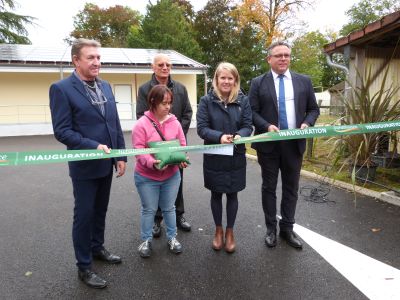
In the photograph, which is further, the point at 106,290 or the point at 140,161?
the point at 140,161

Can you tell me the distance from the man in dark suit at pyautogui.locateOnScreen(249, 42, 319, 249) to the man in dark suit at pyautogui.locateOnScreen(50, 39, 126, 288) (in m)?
1.54

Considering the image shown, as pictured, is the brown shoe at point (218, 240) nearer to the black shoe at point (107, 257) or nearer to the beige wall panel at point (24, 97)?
the black shoe at point (107, 257)

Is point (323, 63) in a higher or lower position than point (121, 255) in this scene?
higher

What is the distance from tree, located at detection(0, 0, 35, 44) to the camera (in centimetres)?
2698

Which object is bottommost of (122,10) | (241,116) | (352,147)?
(352,147)

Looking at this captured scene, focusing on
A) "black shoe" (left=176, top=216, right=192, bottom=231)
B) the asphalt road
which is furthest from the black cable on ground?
"black shoe" (left=176, top=216, right=192, bottom=231)

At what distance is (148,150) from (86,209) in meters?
0.75

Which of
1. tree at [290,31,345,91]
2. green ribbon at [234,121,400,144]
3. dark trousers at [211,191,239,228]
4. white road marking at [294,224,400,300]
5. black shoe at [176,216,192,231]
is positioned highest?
tree at [290,31,345,91]

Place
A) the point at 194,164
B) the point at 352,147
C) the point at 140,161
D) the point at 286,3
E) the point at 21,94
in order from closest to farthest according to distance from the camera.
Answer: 1. the point at 140,161
2. the point at 352,147
3. the point at 194,164
4. the point at 21,94
5. the point at 286,3

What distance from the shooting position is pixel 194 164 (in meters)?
8.80

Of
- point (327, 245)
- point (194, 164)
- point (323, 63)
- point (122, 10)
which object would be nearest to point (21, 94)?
point (194, 164)

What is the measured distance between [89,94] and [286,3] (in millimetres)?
30488

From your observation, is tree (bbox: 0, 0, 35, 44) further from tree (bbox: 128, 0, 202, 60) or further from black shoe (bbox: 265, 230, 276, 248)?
black shoe (bbox: 265, 230, 276, 248)

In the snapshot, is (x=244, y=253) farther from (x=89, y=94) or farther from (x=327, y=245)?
(x=89, y=94)
